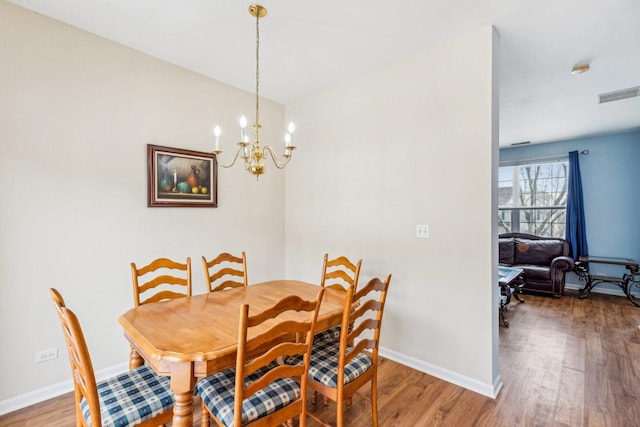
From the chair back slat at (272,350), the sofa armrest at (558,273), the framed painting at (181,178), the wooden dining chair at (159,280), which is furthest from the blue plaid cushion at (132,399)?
the sofa armrest at (558,273)

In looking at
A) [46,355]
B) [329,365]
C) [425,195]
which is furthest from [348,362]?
[46,355]

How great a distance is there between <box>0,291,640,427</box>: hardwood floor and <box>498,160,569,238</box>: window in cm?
274

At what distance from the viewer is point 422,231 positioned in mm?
2627

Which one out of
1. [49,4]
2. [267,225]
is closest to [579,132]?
[267,225]

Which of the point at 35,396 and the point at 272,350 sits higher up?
the point at 272,350

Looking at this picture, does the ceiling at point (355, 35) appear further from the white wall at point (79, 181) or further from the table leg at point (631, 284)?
the table leg at point (631, 284)

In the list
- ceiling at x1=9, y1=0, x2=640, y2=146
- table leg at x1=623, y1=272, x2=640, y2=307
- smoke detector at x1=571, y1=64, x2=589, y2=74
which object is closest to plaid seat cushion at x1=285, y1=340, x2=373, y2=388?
ceiling at x1=9, y1=0, x2=640, y2=146

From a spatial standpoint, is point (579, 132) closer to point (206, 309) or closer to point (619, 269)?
point (619, 269)

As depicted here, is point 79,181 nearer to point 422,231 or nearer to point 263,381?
point 263,381

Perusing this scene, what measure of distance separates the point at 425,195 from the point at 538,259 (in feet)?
13.6

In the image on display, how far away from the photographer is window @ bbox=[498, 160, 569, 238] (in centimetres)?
565

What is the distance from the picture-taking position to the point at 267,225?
12.1 feet

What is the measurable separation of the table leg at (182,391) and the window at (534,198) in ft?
21.1

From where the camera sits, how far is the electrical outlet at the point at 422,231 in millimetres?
2602
